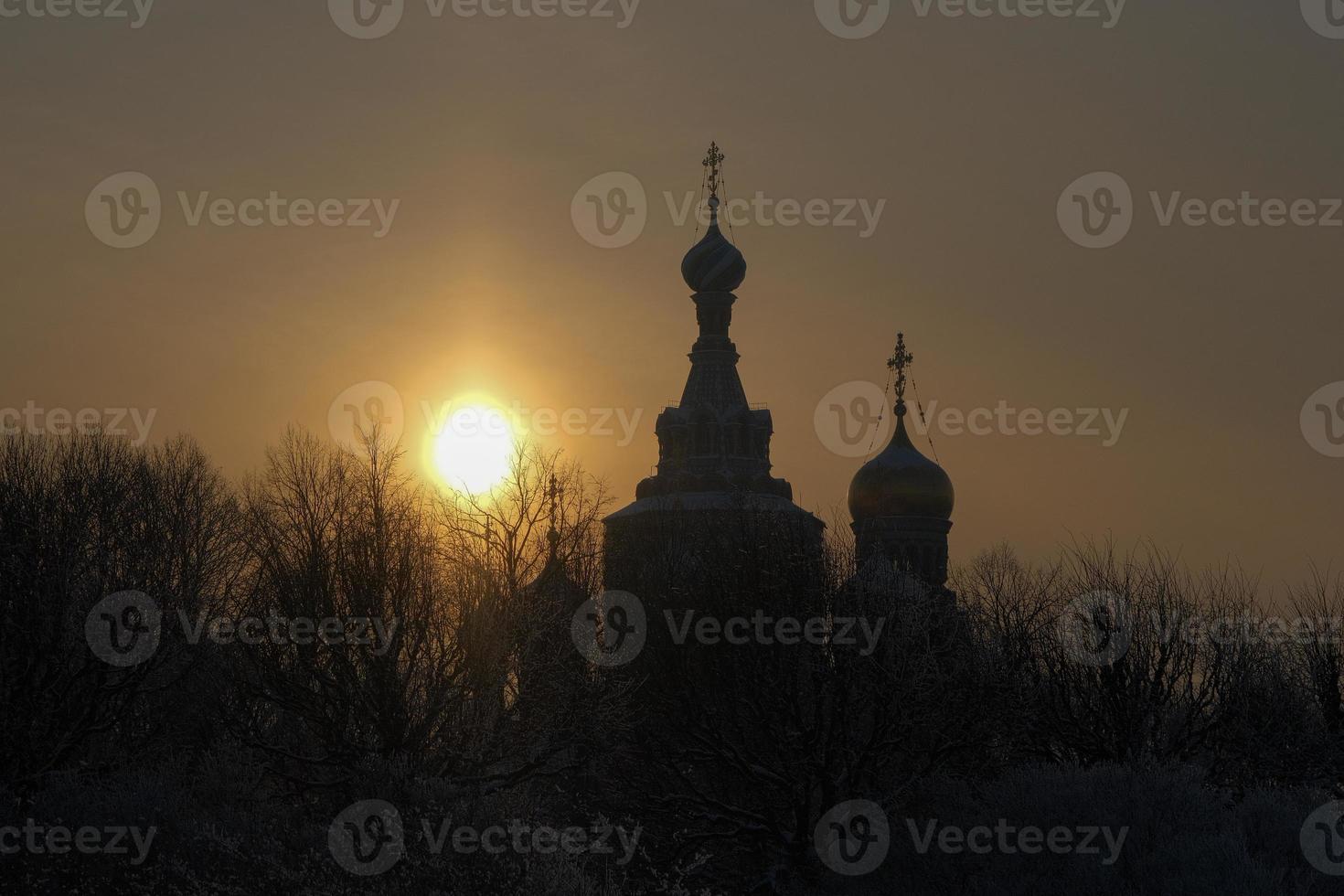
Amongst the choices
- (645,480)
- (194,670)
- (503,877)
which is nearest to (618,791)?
(194,670)

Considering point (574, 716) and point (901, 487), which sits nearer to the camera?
point (574, 716)

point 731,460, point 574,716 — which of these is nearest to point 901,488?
point 731,460

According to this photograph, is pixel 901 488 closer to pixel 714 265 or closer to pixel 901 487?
pixel 901 487

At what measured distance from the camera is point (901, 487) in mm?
94625

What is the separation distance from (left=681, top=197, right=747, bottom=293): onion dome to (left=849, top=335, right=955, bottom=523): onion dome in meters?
12.2

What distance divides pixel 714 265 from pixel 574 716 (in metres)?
63.4

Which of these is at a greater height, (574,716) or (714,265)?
(714,265)

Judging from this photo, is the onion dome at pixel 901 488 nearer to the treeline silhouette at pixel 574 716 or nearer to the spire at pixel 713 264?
the spire at pixel 713 264

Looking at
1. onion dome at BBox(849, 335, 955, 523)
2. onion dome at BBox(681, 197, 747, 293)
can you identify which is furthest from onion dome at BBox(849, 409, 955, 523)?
onion dome at BBox(681, 197, 747, 293)

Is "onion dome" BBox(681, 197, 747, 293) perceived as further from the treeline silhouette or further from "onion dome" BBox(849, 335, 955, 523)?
the treeline silhouette

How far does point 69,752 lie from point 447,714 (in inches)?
386

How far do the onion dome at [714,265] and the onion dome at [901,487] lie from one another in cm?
1222

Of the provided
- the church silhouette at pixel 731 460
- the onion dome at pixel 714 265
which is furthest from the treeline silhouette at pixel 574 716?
the onion dome at pixel 714 265

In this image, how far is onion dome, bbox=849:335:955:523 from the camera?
94.5 metres
